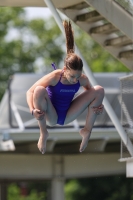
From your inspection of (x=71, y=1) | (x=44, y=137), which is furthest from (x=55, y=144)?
(x=44, y=137)

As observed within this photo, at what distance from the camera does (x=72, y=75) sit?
12.4 metres

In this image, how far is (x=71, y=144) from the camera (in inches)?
1052

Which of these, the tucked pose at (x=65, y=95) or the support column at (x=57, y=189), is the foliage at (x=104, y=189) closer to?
the support column at (x=57, y=189)

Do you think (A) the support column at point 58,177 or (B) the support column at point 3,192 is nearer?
(A) the support column at point 58,177

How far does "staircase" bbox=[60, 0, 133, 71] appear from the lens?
1795 centimetres

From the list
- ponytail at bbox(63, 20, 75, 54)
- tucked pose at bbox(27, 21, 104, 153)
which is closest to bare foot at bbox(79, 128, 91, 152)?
tucked pose at bbox(27, 21, 104, 153)

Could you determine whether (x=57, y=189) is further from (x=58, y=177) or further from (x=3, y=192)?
(x=3, y=192)

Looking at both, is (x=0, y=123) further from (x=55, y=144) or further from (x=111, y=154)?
(x=111, y=154)

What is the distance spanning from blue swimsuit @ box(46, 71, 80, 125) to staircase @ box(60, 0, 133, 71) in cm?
510

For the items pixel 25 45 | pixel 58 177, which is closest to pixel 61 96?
pixel 58 177

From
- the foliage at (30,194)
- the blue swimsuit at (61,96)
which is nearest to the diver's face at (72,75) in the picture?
the blue swimsuit at (61,96)

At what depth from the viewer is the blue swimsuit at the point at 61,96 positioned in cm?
1277

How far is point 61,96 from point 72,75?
625 mm

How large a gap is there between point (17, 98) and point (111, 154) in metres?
3.93
